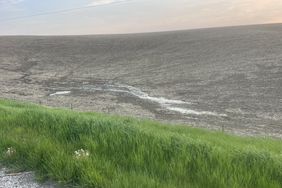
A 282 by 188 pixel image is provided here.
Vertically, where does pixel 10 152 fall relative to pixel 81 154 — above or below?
below

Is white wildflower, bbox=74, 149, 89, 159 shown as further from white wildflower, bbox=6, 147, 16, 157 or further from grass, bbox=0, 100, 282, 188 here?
white wildflower, bbox=6, 147, 16, 157

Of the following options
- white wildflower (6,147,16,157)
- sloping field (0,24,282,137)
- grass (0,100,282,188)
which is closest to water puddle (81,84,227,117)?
sloping field (0,24,282,137)

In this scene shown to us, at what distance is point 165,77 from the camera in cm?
4738

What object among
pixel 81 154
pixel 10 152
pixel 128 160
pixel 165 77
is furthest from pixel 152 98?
pixel 128 160

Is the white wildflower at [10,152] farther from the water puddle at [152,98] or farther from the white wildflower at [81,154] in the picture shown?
the water puddle at [152,98]

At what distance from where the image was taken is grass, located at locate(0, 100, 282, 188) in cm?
531

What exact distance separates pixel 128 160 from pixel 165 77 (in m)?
41.5

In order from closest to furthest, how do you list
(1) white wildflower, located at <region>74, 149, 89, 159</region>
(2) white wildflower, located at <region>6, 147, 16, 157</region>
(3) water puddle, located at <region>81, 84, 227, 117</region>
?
(1) white wildflower, located at <region>74, 149, 89, 159</region>, (2) white wildflower, located at <region>6, 147, 16, 157</region>, (3) water puddle, located at <region>81, 84, 227, 117</region>

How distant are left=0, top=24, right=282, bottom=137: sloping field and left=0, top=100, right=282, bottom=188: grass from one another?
18.0 meters

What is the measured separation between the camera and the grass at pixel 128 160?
17.4ft

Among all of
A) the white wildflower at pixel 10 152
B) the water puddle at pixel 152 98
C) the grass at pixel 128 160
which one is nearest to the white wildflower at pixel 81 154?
the grass at pixel 128 160

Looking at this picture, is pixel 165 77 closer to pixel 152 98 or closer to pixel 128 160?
pixel 152 98

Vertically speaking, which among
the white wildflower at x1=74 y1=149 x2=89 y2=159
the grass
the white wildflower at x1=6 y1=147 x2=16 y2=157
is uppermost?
the white wildflower at x1=74 y1=149 x2=89 y2=159

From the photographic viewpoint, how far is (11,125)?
864cm
